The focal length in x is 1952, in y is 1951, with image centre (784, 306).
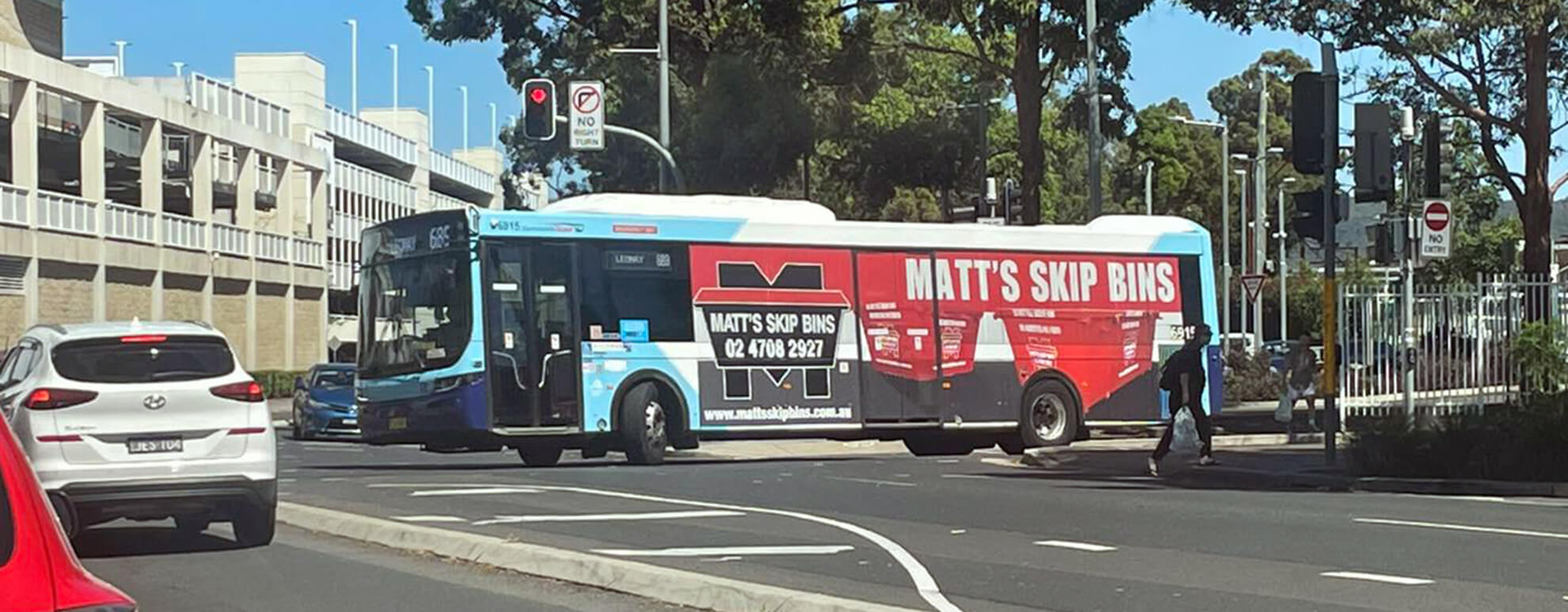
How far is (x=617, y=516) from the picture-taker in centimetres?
1522

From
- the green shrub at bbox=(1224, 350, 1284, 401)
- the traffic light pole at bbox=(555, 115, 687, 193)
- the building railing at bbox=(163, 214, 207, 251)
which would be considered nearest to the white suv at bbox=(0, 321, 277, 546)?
the traffic light pole at bbox=(555, 115, 687, 193)

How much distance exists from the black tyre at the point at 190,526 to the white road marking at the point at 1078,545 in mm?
6425

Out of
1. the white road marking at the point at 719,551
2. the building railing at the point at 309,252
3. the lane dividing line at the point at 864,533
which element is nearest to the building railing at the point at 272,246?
the building railing at the point at 309,252

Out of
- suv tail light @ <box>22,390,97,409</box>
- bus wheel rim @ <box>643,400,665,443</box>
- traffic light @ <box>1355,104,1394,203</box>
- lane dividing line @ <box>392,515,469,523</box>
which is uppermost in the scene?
traffic light @ <box>1355,104,1394,203</box>

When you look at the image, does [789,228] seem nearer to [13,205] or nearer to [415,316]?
[415,316]

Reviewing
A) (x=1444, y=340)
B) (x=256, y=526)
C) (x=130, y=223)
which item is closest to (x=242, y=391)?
(x=256, y=526)

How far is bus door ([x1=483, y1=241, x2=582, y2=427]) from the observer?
2186 centimetres

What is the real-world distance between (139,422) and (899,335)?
12.9m

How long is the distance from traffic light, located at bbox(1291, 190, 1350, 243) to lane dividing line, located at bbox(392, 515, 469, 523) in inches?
366

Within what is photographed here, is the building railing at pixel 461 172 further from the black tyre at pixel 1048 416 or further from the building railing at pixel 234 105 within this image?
the black tyre at pixel 1048 416

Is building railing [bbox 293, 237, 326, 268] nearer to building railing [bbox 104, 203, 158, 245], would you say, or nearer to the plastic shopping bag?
building railing [bbox 104, 203, 158, 245]

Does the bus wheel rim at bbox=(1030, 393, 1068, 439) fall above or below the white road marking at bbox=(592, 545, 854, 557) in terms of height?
above

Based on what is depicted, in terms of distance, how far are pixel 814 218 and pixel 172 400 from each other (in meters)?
12.2

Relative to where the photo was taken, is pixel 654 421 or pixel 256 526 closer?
pixel 256 526
